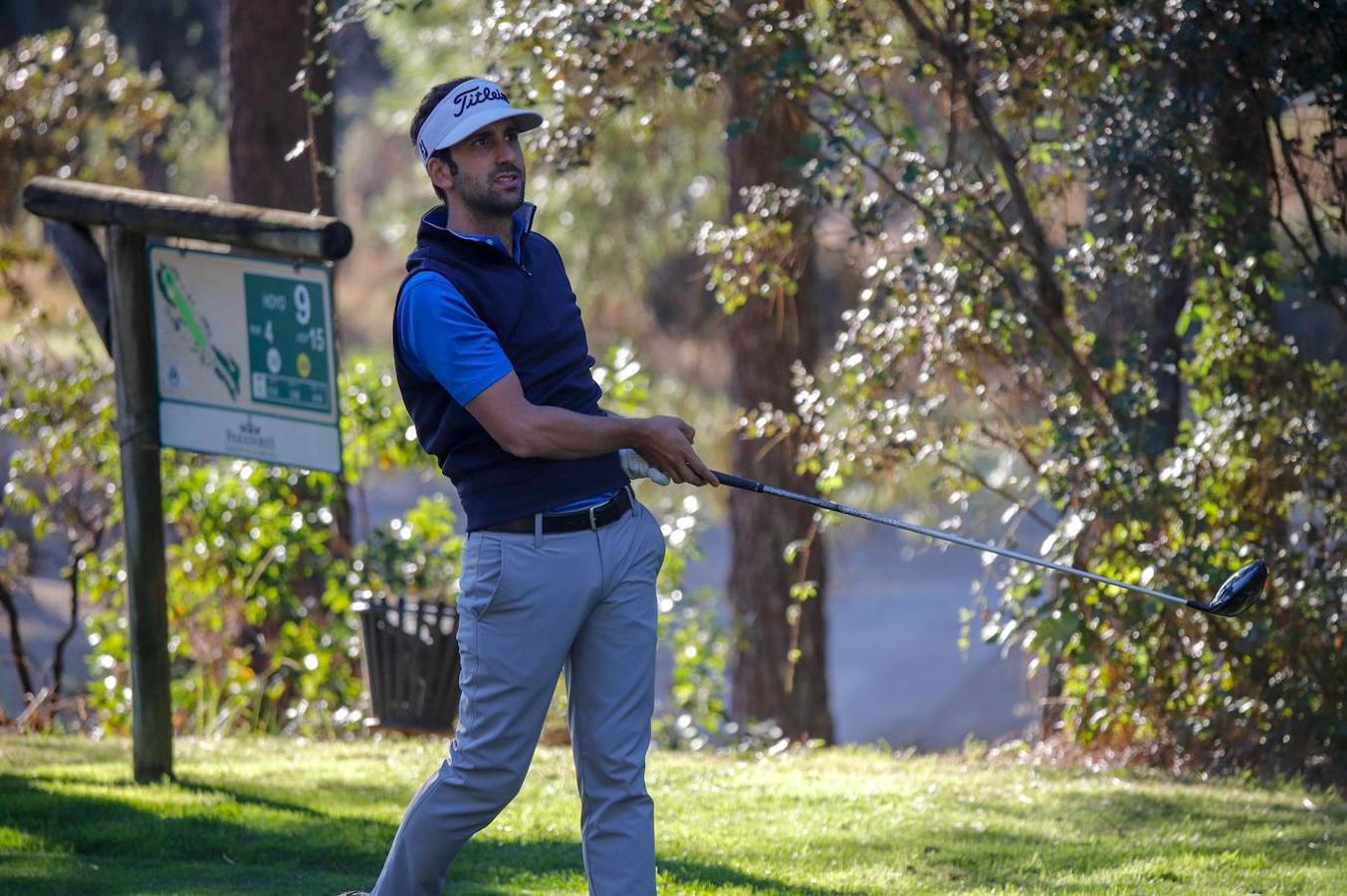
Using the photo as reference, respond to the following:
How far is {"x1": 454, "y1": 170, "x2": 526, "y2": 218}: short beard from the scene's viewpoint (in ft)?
12.4

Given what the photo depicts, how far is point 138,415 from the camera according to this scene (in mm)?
5891

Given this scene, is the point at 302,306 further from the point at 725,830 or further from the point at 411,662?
the point at 411,662

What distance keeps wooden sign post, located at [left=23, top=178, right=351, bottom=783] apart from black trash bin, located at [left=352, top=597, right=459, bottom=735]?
6.13 feet

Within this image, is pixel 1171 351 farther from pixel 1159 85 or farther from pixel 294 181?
pixel 294 181

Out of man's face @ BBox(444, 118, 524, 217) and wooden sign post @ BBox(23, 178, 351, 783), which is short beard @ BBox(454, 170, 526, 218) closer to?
man's face @ BBox(444, 118, 524, 217)

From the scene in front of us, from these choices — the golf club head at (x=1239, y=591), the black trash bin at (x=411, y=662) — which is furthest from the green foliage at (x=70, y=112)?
the golf club head at (x=1239, y=591)

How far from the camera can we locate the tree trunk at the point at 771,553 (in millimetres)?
11312

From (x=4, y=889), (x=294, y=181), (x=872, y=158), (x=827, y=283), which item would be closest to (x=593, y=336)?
(x=827, y=283)

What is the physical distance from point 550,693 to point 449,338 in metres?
0.82

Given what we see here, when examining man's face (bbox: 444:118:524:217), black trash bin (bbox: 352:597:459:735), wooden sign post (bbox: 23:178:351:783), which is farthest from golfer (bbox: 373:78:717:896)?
black trash bin (bbox: 352:597:459:735)

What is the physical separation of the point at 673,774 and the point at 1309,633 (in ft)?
8.20

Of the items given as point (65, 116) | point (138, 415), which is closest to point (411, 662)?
point (138, 415)

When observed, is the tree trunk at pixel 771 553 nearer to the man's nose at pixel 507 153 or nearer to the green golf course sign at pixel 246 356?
the green golf course sign at pixel 246 356

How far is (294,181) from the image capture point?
32.9ft
